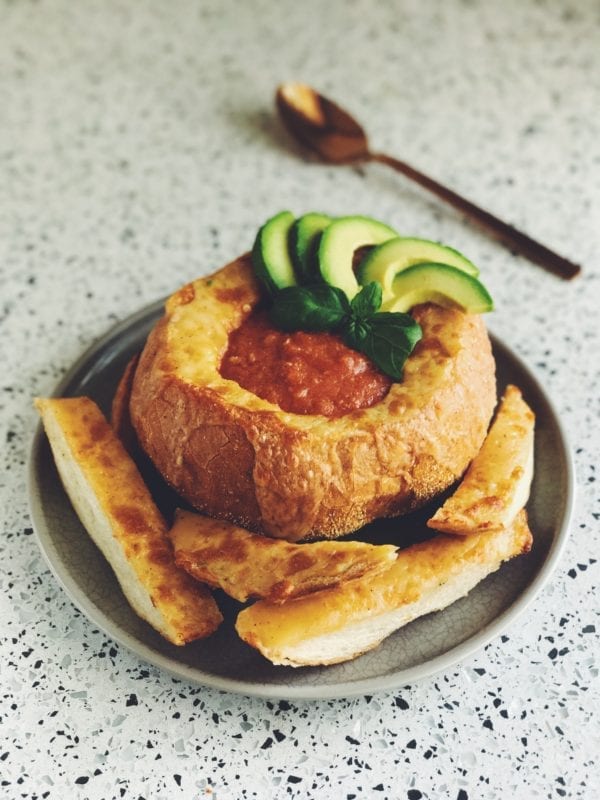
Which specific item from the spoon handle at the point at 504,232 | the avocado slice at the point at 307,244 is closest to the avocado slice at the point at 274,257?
the avocado slice at the point at 307,244

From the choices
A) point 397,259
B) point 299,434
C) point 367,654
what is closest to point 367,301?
point 397,259

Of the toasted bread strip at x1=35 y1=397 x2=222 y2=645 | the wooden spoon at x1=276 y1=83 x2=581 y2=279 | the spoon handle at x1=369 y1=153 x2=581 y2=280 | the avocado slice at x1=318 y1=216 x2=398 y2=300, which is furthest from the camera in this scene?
the wooden spoon at x1=276 y1=83 x2=581 y2=279

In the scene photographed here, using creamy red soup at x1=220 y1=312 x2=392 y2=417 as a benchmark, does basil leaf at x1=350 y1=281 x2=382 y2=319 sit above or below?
above

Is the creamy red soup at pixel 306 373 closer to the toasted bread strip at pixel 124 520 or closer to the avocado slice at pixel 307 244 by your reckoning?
the avocado slice at pixel 307 244

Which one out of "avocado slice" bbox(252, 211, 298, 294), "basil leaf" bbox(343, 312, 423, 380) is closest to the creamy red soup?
"basil leaf" bbox(343, 312, 423, 380)

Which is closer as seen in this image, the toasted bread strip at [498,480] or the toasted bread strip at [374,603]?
the toasted bread strip at [374,603]

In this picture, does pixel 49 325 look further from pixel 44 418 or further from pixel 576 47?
pixel 576 47

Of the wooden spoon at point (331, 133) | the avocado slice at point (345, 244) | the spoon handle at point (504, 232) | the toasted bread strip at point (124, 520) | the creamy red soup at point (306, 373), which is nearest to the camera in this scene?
the toasted bread strip at point (124, 520)

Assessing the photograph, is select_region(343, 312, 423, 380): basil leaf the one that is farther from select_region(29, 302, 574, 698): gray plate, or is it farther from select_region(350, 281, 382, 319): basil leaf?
select_region(29, 302, 574, 698): gray plate
